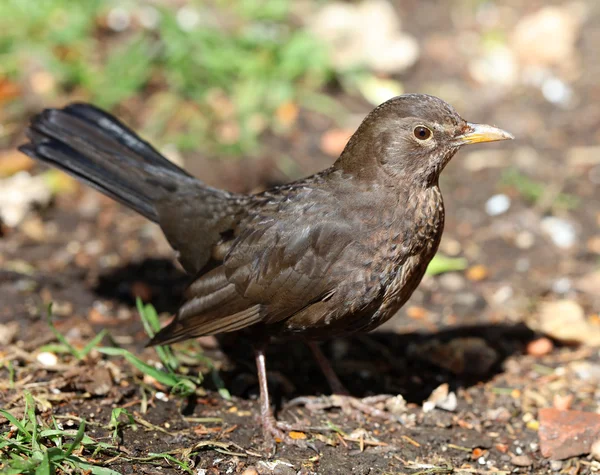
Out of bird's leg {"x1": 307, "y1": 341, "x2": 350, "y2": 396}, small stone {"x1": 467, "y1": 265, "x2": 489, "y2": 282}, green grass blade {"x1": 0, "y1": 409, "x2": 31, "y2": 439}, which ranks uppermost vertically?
small stone {"x1": 467, "y1": 265, "x2": 489, "y2": 282}

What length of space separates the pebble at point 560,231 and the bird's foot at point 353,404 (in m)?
2.25

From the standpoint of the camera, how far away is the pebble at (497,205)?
6602mm

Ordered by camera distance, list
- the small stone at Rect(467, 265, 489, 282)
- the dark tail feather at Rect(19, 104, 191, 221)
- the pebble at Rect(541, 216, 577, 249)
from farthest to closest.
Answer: the pebble at Rect(541, 216, 577, 249), the small stone at Rect(467, 265, 489, 282), the dark tail feather at Rect(19, 104, 191, 221)

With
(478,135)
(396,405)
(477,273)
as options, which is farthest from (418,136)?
(477,273)

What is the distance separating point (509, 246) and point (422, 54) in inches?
111

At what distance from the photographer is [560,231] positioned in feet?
20.9

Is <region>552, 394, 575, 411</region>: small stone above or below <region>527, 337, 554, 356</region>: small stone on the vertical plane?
below

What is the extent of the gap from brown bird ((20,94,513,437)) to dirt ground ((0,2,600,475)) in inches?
15.7

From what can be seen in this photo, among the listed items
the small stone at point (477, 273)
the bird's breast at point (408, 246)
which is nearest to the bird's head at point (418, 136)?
the bird's breast at point (408, 246)

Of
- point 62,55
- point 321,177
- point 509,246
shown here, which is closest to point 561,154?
point 509,246

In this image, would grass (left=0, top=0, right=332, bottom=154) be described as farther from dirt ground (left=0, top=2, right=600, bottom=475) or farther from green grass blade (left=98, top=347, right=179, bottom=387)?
green grass blade (left=98, top=347, right=179, bottom=387)

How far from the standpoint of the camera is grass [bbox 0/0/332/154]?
7238 millimetres

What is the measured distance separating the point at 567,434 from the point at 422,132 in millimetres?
1779

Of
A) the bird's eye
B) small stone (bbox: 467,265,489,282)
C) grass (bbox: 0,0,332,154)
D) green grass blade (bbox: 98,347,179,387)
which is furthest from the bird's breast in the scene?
grass (bbox: 0,0,332,154)
